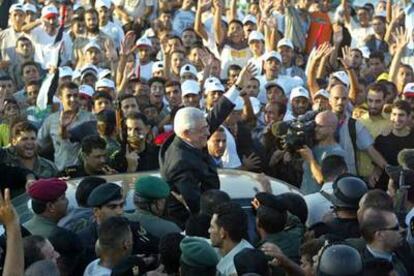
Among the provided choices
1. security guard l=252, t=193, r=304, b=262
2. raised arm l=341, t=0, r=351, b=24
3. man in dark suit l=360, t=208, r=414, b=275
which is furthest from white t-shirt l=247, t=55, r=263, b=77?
man in dark suit l=360, t=208, r=414, b=275

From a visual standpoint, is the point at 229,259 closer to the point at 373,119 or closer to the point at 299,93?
the point at 373,119

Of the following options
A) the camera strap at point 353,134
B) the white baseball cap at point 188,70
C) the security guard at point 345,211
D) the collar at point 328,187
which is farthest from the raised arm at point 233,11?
the security guard at point 345,211

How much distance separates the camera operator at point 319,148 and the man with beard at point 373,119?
0.60 m

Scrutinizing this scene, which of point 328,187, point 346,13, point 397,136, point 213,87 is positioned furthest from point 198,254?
point 346,13

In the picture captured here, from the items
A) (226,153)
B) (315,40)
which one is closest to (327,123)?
(226,153)

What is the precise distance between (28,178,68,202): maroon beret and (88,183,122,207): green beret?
13.7 inches

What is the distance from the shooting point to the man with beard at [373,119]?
12.2 m

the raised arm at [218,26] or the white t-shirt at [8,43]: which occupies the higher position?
the raised arm at [218,26]

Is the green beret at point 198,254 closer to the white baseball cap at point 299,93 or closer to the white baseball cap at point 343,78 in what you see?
the white baseball cap at point 299,93

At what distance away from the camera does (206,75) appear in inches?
565

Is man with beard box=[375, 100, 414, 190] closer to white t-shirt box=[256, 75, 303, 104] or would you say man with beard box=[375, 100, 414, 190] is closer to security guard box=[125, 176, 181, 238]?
white t-shirt box=[256, 75, 303, 104]

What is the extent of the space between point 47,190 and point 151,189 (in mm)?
762

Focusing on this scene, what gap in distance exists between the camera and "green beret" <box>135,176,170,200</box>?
8711mm

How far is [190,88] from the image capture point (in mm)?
13680
